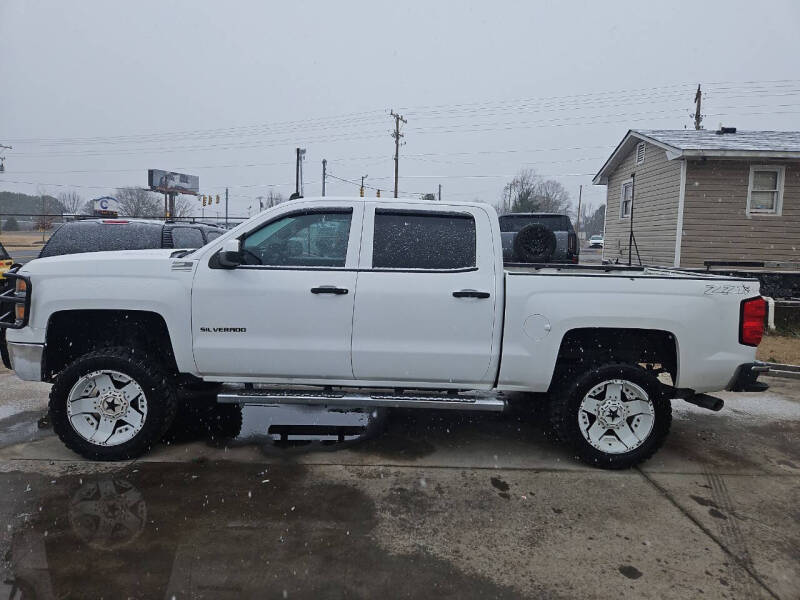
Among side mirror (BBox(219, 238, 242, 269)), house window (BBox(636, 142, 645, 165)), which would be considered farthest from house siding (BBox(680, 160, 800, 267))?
side mirror (BBox(219, 238, 242, 269))

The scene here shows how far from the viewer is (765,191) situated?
14625mm

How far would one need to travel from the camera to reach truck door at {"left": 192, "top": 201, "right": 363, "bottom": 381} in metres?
4.21

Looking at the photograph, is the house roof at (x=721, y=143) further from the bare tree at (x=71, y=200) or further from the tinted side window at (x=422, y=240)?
the bare tree at (x=71, y=200)

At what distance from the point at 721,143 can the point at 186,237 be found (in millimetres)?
13228

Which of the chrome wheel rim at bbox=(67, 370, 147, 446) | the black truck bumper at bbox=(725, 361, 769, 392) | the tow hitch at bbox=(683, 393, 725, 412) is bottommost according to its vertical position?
the chrome wheel rim at bbox=(67, 370, 147, 446)

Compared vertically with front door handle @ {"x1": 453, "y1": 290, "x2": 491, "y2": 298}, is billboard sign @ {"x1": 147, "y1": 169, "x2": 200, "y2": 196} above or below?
above

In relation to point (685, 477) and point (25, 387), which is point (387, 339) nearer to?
point (685, 477)

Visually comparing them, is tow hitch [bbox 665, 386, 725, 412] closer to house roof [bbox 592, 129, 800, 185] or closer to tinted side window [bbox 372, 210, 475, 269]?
tinted side window [bbox 372, 210, 475, 269]

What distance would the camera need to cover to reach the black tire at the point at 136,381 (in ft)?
14.0

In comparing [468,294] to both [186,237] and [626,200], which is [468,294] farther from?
[626,200]

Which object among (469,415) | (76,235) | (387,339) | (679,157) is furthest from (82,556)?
(679,157)

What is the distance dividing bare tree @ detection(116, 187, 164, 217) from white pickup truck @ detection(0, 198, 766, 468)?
70328 millimetres

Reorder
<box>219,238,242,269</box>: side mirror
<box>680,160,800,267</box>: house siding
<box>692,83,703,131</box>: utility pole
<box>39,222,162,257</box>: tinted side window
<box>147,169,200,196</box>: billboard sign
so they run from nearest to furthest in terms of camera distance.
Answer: <box>219,238,242,269</box>: side mirror
<box>39,222,162,257</box>: tinted side window
<box>680,160,800,267</box>: house siding
<box>692,83,703,131</box>: utility pole
<box>147,169,200,196</box>: billboard sign

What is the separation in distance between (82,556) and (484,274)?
9.93 feet
